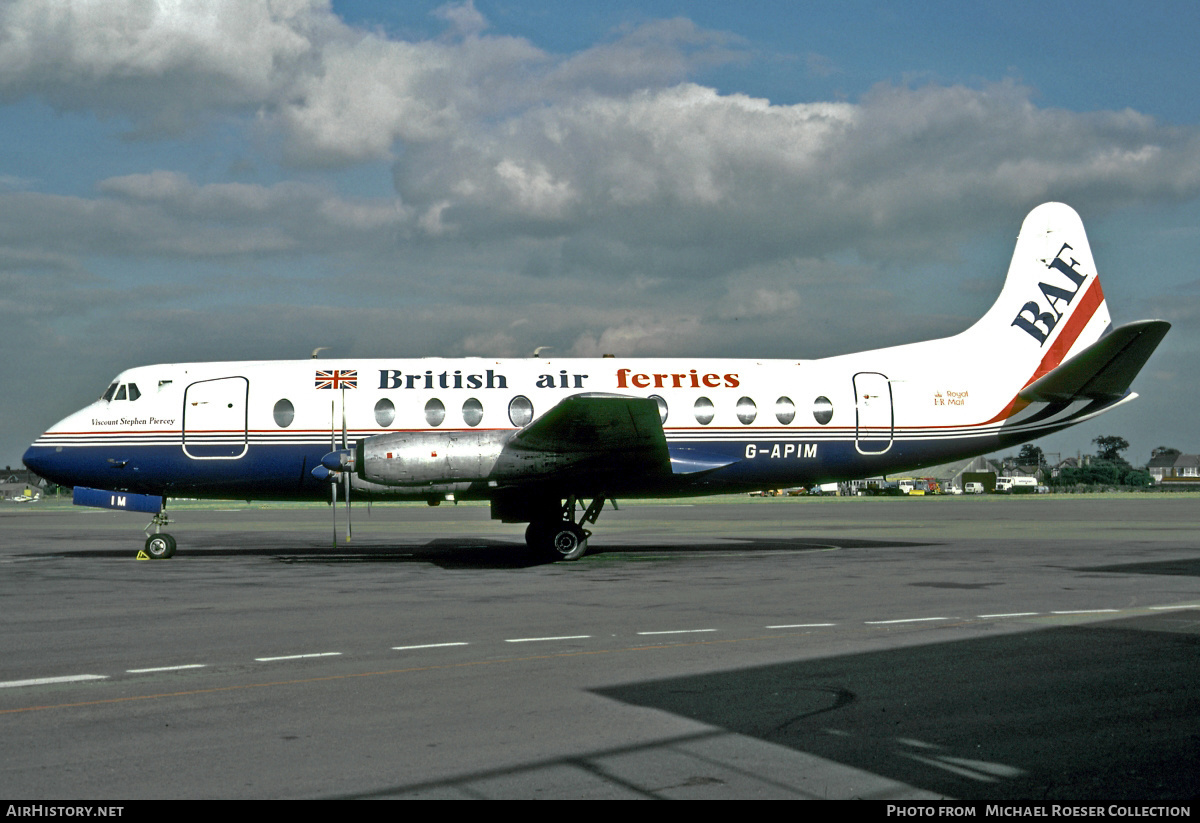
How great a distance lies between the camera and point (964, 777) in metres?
5.82

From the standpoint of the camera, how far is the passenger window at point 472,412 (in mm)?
22562

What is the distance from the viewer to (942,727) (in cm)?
701

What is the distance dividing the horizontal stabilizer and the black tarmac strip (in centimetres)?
526

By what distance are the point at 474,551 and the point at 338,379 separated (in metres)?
5.80

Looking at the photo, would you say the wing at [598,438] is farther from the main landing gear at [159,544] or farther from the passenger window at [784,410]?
the main landing gear at [159,544]

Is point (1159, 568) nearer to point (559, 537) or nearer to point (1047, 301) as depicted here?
point (1047, 301)

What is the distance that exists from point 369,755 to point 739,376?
720 inches

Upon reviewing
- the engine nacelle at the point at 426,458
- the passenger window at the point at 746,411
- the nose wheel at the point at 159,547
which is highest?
the passenger window at the point at 746,411

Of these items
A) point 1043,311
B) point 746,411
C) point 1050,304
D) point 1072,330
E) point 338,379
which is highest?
point 1050,304

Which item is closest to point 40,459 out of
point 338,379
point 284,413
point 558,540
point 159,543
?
point 159,543

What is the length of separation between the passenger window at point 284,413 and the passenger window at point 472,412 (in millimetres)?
3894

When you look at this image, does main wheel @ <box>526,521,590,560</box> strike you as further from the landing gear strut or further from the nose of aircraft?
the nose of aircraft

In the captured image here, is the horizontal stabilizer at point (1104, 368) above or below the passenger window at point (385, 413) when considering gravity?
above

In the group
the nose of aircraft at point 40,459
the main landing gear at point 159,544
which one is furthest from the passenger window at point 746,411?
the nose of aircraft at point 40,459
